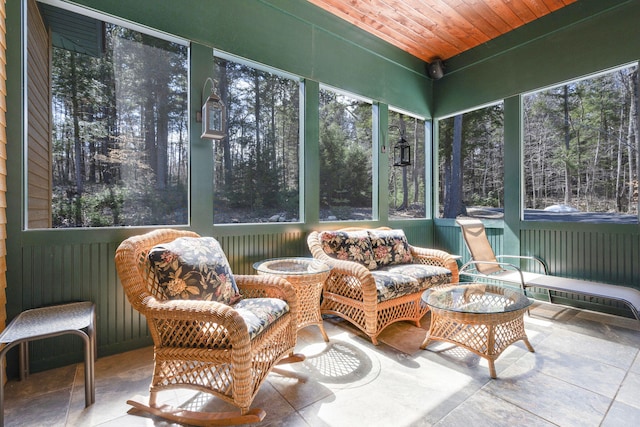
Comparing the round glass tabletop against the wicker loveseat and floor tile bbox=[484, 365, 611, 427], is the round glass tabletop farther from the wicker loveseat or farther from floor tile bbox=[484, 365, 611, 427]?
floor tile bbox=[484, 365, 611, 427]

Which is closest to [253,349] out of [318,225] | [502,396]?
[502,396]

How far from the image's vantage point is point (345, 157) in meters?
3.88

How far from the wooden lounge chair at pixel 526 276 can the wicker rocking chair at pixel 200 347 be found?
2622 millimetres

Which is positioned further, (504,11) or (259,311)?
(504,11)

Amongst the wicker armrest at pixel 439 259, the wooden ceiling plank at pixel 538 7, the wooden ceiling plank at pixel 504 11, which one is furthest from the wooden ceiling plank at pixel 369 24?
the wicker armrest at pixel 439 259

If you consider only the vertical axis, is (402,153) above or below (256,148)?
above

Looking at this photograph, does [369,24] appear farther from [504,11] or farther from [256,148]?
[256,148]

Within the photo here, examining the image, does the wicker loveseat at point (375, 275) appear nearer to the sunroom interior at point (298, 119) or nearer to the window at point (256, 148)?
the sunroom interior at point (298, 119)

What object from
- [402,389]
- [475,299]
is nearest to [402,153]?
[475,299]

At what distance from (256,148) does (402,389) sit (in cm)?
244

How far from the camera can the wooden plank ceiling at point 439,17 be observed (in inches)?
134

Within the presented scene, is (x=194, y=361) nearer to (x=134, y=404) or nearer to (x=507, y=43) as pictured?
(x=134, y=404)

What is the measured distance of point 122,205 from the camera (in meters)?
2.50

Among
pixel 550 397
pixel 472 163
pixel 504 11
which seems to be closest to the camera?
pixel 550 397
